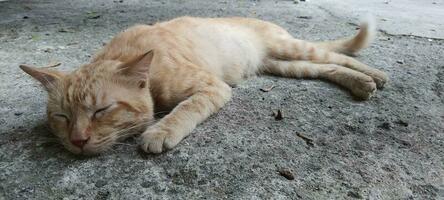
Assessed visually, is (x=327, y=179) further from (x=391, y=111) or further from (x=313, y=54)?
(x=313, y=54)

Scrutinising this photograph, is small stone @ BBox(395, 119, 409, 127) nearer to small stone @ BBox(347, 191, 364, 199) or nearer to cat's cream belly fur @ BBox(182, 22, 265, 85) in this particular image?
small stone @ BBox(347, 191, 364, 199)

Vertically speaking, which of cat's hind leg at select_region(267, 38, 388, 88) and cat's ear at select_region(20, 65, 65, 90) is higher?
cat's ear at select_region(20, 65, 65, 90)

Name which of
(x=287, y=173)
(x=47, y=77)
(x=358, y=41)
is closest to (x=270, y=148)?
(x=287, y=173)

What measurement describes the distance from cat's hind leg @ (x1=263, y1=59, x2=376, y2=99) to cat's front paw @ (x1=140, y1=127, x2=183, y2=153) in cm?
139

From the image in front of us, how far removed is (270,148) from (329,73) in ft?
4.09

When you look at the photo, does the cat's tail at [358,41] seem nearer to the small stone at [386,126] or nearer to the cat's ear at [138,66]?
the small stone at [386,126]

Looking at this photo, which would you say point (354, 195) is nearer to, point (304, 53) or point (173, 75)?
point (173, 75)

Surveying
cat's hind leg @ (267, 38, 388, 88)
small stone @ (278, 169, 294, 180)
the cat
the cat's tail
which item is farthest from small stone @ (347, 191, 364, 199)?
the cat's tail

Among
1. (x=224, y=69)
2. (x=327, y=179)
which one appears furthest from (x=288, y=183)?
(x=224, y=69)

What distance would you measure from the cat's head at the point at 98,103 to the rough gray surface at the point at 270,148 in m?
0.11

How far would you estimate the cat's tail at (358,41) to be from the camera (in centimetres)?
368

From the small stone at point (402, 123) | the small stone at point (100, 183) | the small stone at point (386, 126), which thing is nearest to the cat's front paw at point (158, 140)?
the small stone at point (100, 183)

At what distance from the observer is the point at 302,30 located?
4.76 m

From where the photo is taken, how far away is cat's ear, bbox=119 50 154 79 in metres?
2.22
